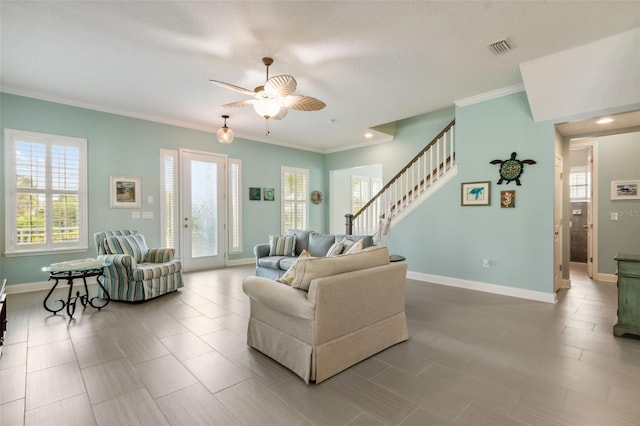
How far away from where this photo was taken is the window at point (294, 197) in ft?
26.0

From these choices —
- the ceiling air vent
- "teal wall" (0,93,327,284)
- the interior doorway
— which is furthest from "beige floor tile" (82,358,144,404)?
the interior doorway

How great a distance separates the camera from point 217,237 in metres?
6.70

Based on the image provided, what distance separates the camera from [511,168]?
14.9 feet

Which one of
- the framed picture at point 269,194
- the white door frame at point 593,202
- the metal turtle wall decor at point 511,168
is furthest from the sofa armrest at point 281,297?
the white door frame at point 593,202

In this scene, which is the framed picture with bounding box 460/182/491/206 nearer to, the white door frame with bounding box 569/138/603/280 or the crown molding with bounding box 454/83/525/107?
the crown molding with bounding box 454/83/525/107

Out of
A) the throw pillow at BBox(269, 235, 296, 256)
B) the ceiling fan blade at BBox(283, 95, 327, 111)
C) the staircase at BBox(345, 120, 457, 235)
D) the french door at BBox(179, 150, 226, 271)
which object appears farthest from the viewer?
the french door at BBox(179, 150, 226, 271)

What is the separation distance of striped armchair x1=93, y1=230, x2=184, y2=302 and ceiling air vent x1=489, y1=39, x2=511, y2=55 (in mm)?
4959

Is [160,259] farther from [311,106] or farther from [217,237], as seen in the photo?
[311,106]

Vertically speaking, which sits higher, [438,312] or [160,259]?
[160,259]

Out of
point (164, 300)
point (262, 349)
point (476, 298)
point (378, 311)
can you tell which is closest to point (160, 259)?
point (164, 300)

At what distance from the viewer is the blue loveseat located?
16.0 ft

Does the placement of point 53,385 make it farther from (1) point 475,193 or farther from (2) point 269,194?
(2) point 269,194

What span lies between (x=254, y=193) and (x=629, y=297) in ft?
21.0

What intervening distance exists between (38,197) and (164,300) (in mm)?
2605
